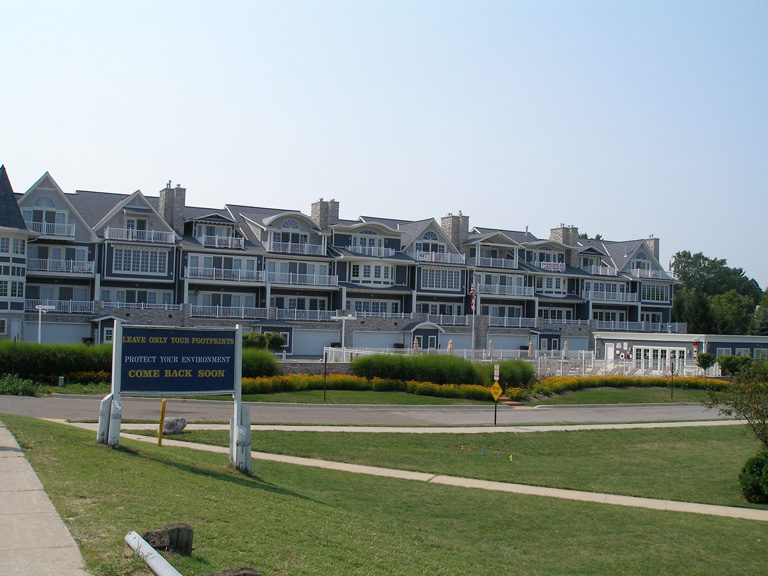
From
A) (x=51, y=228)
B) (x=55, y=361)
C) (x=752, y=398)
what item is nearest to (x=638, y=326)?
(x=51, y=228)

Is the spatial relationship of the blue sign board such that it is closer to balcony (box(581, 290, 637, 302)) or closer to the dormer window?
the dormer window

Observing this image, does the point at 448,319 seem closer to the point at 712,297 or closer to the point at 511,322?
the point at 511,322

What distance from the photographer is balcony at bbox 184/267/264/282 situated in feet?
202

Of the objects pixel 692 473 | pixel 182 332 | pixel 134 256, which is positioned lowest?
pixel 692 473

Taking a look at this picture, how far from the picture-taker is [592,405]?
136ft

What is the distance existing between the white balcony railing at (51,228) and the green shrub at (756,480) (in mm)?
48650

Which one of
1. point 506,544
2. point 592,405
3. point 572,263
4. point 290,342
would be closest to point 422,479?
point 506,544

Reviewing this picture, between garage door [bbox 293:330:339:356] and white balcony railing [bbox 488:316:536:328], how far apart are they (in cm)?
1463

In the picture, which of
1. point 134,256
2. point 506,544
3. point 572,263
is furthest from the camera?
point 572,263

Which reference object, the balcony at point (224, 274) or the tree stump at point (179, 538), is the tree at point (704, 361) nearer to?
the balcony at point (224, 274)

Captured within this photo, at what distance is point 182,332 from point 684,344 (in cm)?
5281

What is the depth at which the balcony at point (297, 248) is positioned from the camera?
2554 inches

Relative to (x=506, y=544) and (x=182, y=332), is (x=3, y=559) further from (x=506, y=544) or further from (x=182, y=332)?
(x=182, y=332)

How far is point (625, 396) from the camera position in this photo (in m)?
44.7
